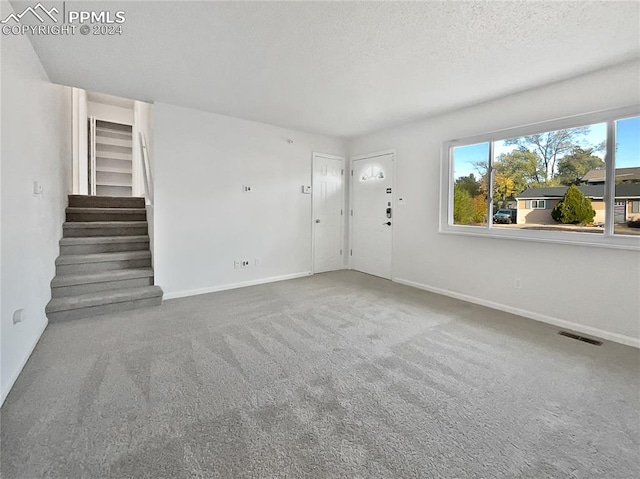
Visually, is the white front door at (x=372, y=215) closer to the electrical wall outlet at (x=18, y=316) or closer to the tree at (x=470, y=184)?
the tree at (x=470, y=184)

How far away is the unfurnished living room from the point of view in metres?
1.58

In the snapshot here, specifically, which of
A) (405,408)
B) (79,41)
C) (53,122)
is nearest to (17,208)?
(79,41)

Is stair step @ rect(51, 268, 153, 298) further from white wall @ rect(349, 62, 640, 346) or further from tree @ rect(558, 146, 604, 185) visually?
tree @ rect(558, 146, 604, 185)

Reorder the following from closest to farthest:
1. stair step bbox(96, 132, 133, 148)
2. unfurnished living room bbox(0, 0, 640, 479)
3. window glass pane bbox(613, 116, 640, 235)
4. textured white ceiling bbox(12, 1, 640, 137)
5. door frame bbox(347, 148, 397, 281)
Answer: unfurnished living room bbox(0, 0, 640, 479) < textured white ceiling bbox(12, 1, 640, 137) < window glass pane bbox(613, 116, 640, 235) < door frame bbox(347, 148, 397, 281) < stair step bbox(96, 132, 133, 148)

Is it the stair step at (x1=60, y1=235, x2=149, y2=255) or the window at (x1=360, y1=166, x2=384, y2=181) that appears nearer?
the stair step at (x1=60, y1=235, x2=149, y2=255)

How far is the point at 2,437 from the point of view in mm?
1502

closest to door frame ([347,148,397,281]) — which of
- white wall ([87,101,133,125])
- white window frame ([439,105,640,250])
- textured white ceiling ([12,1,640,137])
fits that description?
white window frame ([439,105,640,250])

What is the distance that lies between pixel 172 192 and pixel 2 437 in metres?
2.87

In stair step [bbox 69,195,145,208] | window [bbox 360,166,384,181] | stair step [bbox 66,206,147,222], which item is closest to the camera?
stair step [bbox 66,206,147,222]

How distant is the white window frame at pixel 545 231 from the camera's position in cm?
271

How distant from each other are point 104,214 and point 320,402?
174 inches

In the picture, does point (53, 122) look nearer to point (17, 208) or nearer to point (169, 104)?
point (169, 104)

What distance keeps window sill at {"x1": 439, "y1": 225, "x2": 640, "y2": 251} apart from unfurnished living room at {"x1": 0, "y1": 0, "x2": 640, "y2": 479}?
19 mm

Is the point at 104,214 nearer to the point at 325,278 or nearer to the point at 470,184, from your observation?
the point at 325,278
